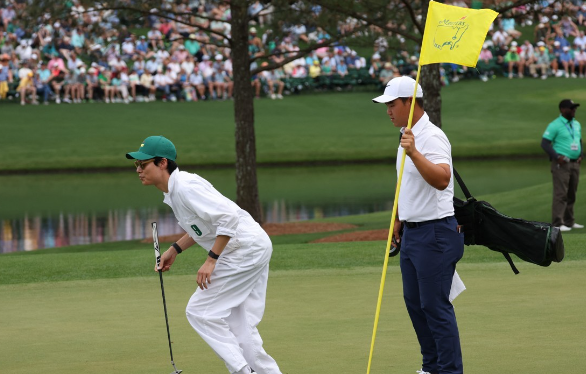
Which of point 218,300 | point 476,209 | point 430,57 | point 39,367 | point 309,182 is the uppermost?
point 430,57

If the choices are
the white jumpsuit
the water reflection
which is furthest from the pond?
the white jumpsuit

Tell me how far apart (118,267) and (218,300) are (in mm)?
6782

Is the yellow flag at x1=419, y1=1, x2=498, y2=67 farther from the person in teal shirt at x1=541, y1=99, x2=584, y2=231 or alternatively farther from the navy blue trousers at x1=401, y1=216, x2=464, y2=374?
the person in teal shirt at x1=541, y1=99, x2=584, y2=231

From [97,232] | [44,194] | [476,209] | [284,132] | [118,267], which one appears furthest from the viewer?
[284,132]

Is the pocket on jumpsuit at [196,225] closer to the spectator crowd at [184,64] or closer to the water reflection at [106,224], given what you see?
the water reflection at [106,224]

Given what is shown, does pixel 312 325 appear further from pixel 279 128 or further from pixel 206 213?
pixel 279 128

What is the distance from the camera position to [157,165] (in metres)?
6.07

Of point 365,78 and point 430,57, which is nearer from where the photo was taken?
point 430,57

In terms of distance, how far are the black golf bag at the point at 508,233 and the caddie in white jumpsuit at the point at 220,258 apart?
125 centimetres

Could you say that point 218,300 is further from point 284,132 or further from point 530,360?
point 284,132

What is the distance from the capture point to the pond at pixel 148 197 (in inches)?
868

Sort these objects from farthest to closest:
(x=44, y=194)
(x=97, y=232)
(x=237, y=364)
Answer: (x=44, y=194) < (x=97, y=232) < (x=237, y=364)

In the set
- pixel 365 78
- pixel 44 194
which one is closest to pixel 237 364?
pixel 44 194

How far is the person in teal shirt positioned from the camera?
53.4 ft
